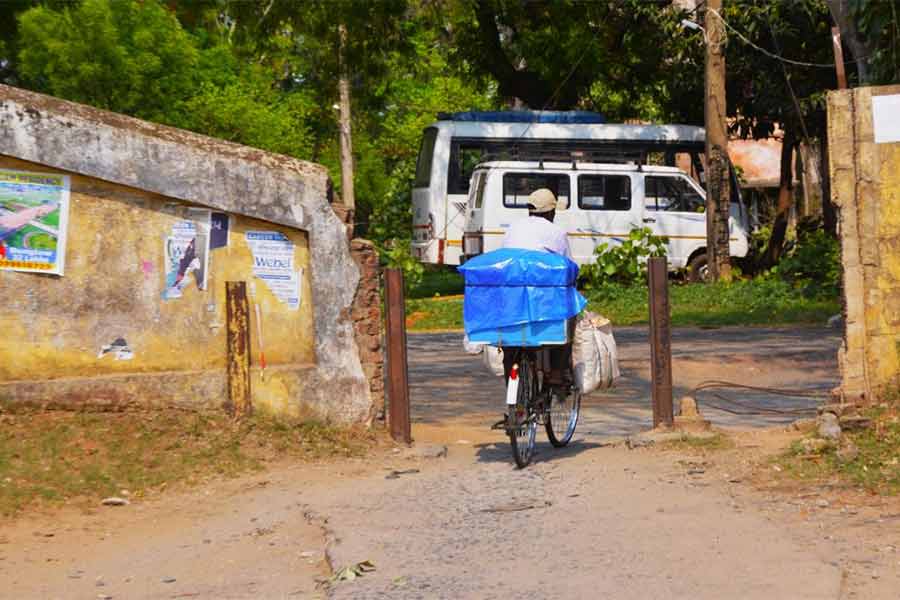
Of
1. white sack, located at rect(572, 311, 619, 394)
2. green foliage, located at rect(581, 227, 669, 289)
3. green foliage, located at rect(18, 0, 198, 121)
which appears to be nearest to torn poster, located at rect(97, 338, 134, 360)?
white sack, located at rect(572, 311, 619, 394)

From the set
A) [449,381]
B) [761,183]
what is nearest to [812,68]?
[449,381]

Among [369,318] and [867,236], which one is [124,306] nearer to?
[369,318]

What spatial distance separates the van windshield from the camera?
29094 mm

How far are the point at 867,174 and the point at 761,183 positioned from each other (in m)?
37.7

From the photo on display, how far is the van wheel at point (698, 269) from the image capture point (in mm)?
27156

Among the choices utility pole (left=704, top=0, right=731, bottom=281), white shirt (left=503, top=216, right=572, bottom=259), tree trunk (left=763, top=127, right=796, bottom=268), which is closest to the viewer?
white shirt (left=503, top=216, right=572, bottom=259)

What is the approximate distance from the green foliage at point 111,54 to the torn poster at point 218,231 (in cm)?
2397

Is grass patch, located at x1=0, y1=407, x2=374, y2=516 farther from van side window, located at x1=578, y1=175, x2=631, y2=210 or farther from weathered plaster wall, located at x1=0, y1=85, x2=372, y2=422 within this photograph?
van side window, located at x1=578, y1=175, x2=631, y2=210

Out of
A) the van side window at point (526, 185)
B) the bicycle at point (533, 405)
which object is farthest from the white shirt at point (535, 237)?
the van side window at point (526, 185)

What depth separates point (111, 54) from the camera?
3269 cm

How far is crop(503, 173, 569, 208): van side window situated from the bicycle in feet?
57.8

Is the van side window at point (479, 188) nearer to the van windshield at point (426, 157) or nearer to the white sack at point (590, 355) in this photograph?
the van windshield at point (426, 157)

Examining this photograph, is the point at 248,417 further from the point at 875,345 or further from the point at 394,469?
the point at 875,345

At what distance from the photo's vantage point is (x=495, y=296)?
27.7 ft
